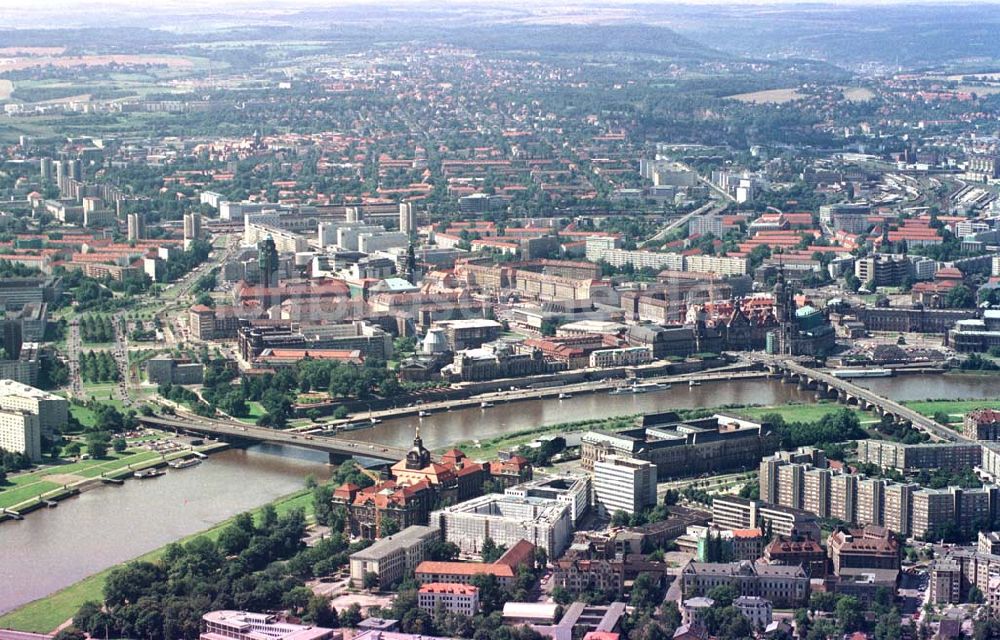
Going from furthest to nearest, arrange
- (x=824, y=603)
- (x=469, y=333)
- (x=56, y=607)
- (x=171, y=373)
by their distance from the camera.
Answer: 1. (x=469, y=333)
2. (x=171, y=373)
3. (x=56, y=607)
4. (x=824, y=603)

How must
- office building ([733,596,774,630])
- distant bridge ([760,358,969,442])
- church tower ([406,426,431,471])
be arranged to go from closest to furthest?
1. office building ([733,596,774,630])
2. church tower ([406,426,431,471])
3. distant bridge ([760,358,969,442])

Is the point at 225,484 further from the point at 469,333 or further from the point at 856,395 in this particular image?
the point at 469,333

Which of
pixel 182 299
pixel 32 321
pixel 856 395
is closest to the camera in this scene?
pixel 856 395

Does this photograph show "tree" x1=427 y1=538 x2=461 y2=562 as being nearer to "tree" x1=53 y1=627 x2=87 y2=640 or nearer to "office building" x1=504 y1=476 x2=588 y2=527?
"office building" x1=504 y1=476 x2=588 y2=527

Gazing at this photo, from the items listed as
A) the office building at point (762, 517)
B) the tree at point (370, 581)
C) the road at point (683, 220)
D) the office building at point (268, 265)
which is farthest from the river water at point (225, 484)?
the road at point (683, 220)

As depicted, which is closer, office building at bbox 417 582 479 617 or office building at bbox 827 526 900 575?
office building at bbox 417 582 479 617

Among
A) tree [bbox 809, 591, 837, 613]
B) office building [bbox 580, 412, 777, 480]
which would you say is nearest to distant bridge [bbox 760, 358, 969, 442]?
office building [bbox 580, 412, 777, 480]

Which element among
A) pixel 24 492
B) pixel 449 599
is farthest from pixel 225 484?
pixel 449 599
